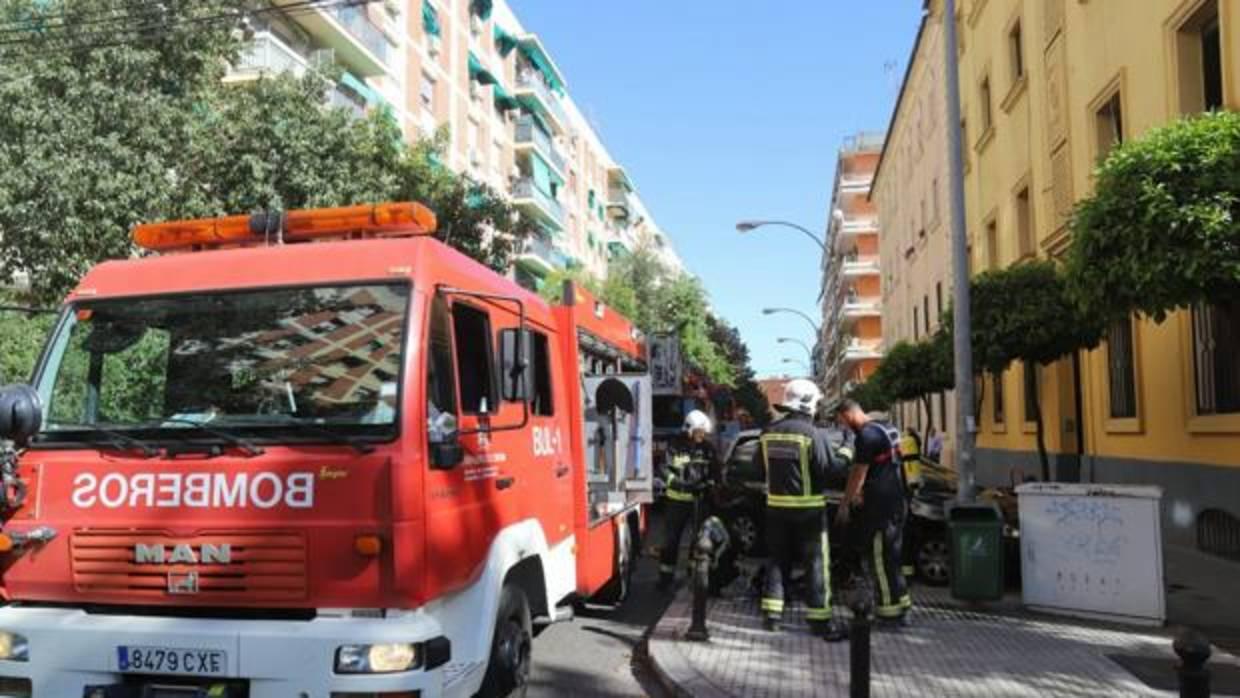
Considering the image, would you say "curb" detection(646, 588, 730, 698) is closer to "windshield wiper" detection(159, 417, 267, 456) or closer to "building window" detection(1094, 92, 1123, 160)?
"windshield wiper" detection(159, 417, 267, 456)

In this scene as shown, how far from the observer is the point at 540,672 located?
6.88 meters

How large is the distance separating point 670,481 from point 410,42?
30.9m

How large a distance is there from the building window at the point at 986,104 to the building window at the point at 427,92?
21.4 meters

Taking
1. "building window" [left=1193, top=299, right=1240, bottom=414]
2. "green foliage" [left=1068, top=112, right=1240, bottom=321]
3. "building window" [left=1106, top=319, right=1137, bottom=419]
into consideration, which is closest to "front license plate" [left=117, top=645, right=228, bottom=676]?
"green foliage" [left=1068, top=112, right=1240, bottom=321]

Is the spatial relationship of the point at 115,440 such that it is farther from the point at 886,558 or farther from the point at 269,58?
the point at 269,58

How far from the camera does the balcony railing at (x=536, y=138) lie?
51.2 meters

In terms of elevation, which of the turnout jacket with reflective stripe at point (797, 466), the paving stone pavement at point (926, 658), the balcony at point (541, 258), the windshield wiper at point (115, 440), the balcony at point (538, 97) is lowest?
the paving stone pavement at point (926, 658)

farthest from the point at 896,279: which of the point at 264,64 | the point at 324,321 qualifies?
the point at 324,321

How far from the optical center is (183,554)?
430 cm

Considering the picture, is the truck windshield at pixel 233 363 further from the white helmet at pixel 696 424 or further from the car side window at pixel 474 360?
the white helmet at pixel 696 424

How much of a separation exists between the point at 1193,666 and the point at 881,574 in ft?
13.4

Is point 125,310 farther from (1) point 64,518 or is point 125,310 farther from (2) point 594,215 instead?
(2) point 594,215

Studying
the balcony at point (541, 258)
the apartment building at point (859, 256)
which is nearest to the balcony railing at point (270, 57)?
the balcony at point (541, 258)

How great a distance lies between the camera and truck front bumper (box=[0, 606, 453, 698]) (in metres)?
4.03
